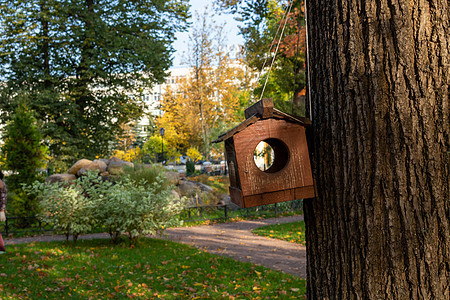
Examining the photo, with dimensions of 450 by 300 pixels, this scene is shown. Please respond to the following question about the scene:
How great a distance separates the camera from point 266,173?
219cm

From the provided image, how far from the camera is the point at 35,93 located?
57.2ft

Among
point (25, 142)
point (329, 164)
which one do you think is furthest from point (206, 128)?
point (329, 164)

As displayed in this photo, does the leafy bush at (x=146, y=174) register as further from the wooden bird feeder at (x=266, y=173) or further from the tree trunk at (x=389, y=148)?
the tree trunk at (x=389, y=148)

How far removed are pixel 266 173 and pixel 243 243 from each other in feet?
25.2

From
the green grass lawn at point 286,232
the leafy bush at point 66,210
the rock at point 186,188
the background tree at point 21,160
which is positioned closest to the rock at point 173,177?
the rock at point 186,188

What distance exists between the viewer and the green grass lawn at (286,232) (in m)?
9.92

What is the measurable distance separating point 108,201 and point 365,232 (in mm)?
7378

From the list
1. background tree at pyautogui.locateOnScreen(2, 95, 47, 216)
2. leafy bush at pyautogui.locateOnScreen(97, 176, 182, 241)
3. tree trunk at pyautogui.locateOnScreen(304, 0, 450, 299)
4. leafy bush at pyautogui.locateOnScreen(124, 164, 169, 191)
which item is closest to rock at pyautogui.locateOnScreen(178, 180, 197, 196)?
leafy bush at pyautogui.locateOnScreen(124, 164, 169, 191)

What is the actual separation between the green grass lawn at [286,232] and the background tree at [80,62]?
10.4 metres

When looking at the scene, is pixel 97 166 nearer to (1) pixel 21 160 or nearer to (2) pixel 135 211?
(1) pixel 21 160

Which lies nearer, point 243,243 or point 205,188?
point 243,243

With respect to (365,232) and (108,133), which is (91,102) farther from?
(365,232)

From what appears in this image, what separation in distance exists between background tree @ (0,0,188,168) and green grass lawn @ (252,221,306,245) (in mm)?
10390

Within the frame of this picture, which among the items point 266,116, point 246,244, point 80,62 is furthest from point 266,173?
point 80,62
